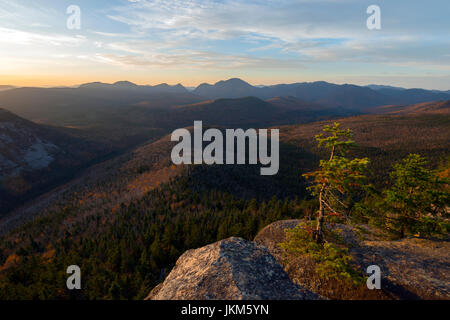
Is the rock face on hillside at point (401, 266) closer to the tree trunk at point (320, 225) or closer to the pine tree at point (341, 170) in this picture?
the tree trunk at point (320, 225)

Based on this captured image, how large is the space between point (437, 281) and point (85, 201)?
6464 cm

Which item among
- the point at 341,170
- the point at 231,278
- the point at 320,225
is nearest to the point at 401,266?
the point at 320,225

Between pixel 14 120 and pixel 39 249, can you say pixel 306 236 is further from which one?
pixel 14 120

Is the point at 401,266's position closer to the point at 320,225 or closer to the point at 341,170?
the point at 320,225

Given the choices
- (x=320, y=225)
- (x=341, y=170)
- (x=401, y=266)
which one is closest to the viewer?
(x=341, y=170)

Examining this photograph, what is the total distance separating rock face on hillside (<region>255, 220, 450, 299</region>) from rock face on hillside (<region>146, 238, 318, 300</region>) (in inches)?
104

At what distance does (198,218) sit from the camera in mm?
34188

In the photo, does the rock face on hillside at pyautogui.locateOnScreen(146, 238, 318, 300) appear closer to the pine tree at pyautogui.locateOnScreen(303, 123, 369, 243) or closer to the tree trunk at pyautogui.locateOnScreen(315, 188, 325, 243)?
the tree trunk at pyautogui.locateOnScreen(315, 188, 325, 243)

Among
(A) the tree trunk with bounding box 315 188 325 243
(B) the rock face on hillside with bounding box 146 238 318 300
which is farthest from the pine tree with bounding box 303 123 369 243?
(B) the rock face on hillside with bounding box 146 238 318 300

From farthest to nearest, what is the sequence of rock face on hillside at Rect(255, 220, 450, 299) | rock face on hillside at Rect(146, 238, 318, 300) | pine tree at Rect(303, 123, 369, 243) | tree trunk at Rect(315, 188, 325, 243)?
rock face on hillside at Rect(255, 220, 450, 299) → tree trunk at Rect(315, 188, 325, 243) → rock face on hillside at Rect(146, 238, 318, 300) → pine tree at Rect(303, 123, 369, 243)

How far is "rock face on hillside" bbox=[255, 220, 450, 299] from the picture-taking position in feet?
38.9

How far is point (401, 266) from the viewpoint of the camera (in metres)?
14.0

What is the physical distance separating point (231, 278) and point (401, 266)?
11.7 metres
